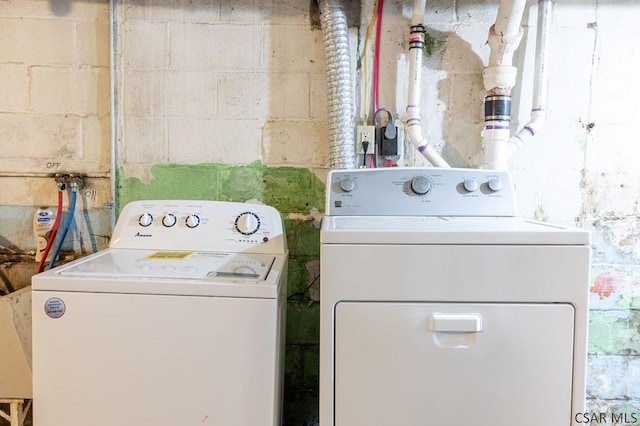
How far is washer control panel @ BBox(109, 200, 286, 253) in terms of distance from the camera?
4.56 ft

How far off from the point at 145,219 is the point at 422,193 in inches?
33.2

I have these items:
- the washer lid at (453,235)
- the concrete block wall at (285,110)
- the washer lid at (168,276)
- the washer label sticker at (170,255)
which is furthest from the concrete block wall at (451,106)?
the washer lid at (453,235)

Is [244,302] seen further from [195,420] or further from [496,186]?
[496,186]

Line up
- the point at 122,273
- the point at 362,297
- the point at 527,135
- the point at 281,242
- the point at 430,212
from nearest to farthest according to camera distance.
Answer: the point at 362,297, the point at 122,273, the point at 430,212, the point at 281,242, the point at 527,135

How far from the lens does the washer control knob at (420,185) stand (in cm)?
129

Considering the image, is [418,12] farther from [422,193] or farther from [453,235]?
[453,235]

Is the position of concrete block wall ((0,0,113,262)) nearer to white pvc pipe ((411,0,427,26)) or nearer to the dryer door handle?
white pvc pipe ((411,0,427,26))

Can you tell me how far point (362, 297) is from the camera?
947mm

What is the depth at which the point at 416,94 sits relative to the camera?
1.52 m

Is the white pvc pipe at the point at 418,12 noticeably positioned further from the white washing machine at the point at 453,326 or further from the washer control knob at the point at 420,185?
the white washing machine at the point at 453,326

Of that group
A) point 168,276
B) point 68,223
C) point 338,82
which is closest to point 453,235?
point 168,276

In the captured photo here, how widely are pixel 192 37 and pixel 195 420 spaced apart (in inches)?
48.7

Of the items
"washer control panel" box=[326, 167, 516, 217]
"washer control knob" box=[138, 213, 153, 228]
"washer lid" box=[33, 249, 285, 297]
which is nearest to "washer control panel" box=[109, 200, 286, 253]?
"washer control knob" box=[138, 213, 153, 228]

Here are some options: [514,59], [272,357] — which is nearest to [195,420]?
[272,357]
